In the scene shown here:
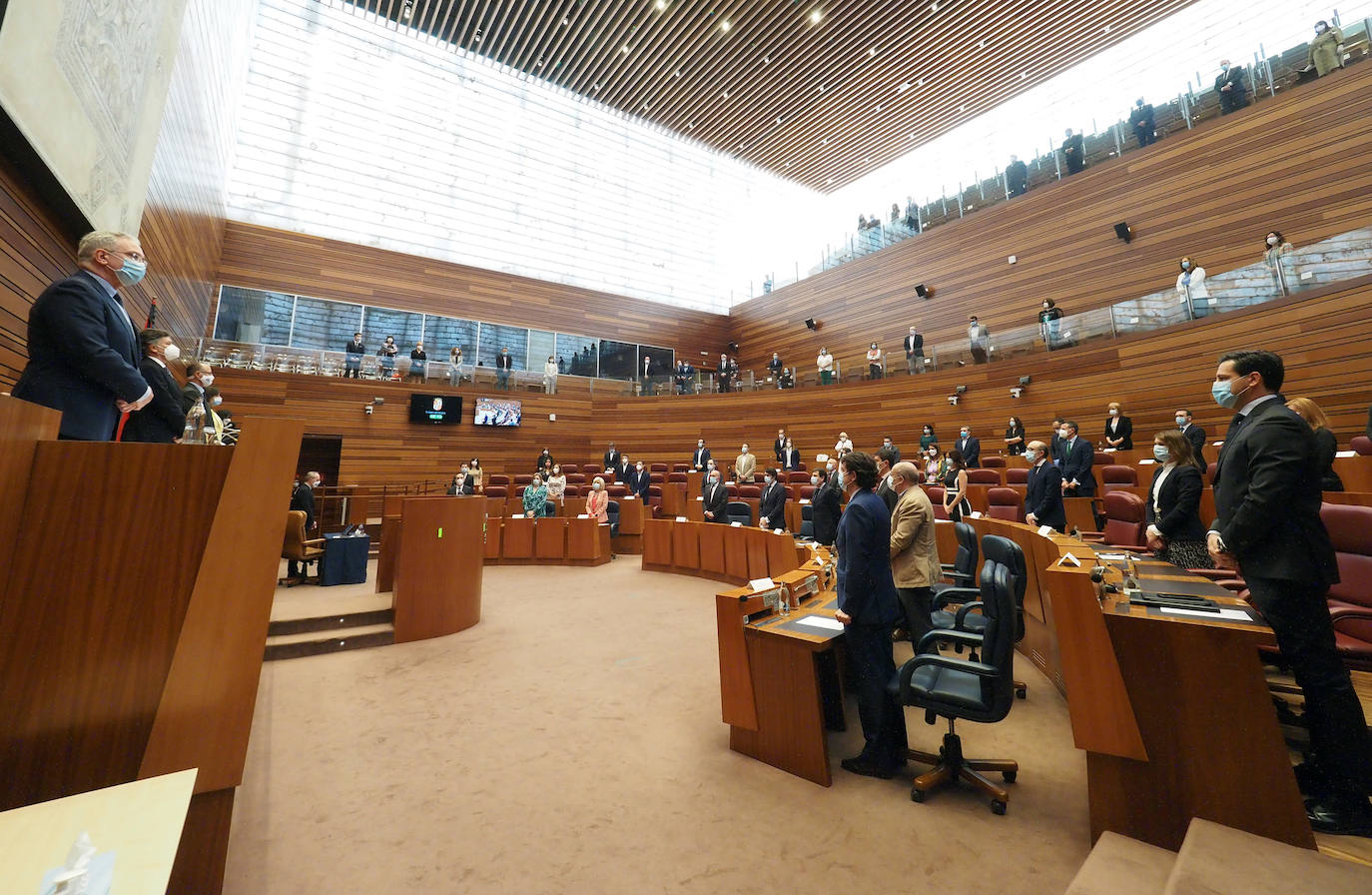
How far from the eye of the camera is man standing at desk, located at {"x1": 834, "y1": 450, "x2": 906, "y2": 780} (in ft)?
7.93

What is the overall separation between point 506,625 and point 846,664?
3.05 m

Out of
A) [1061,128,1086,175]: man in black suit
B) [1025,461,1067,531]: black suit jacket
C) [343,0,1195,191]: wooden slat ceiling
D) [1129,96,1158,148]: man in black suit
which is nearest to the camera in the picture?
[1025,461,1067,531]: black suit jacket

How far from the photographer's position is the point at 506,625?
15.4 ft

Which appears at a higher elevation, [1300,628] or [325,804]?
[1300,628]

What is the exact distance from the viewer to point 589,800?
7.13ft

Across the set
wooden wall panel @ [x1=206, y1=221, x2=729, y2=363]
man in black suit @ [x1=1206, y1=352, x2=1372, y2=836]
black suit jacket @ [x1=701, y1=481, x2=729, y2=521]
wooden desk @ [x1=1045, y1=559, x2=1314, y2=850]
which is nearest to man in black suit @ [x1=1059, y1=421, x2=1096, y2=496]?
black suit jacket @ [x1=701, y1=481, x2=729, y2=521]

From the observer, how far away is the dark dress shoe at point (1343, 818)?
5.56ft

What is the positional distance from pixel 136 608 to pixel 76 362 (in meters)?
0.97

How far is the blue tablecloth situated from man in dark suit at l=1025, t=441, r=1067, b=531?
7170mm

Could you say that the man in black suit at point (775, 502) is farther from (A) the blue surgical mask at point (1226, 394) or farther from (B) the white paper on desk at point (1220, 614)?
(B) the white paper on desk at point (1220, 614)

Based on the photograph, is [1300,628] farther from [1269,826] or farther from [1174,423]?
[1174,423]

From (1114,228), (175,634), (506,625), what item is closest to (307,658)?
(506,625)

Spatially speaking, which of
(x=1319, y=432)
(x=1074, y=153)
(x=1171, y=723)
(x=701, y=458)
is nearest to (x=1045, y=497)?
(x=1319, y=432)

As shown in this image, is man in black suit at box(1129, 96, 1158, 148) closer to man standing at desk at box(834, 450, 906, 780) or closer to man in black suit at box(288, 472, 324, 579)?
man standing at desk at box(834, 450, 906, 780)
